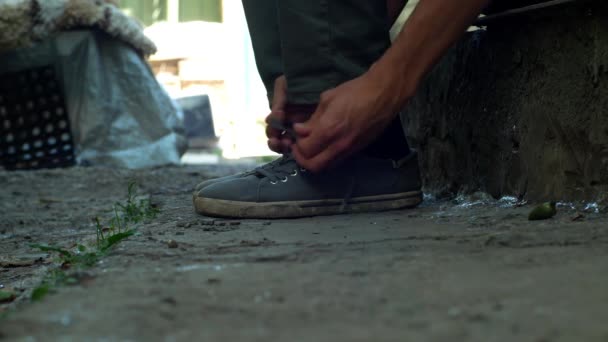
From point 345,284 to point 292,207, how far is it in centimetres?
85

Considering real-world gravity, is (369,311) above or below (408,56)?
below

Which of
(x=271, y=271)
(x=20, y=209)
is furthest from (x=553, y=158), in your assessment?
(x=20, y=209)

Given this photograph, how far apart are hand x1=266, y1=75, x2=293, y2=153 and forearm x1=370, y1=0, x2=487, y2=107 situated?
0.28 m

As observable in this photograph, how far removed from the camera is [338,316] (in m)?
0.72

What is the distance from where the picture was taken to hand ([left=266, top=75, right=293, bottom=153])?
172cm

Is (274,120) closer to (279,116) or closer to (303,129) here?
(279,116)

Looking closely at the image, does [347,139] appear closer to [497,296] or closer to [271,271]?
[271,271]

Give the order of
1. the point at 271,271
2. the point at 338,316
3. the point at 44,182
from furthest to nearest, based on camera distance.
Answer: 1. the point at 44,182
2. the point at 271,271
3. the point at 338,316

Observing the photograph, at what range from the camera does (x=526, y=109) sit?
163 cm

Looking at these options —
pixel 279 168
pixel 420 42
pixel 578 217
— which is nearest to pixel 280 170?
pixel 279 168

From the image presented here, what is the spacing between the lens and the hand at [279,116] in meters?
1.72

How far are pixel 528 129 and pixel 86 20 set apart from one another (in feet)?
10.1

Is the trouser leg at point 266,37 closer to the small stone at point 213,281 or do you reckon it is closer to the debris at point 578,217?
the debris at point 578,217

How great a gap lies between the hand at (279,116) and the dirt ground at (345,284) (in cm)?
29
